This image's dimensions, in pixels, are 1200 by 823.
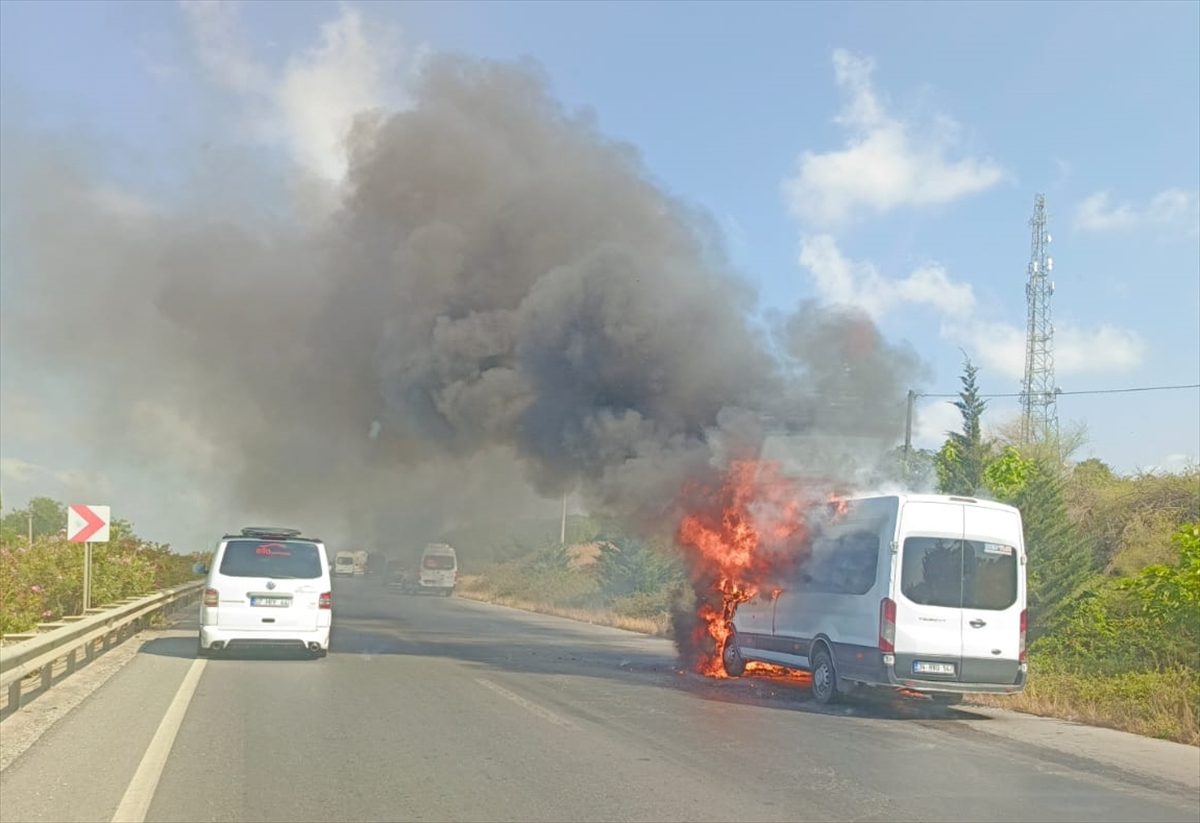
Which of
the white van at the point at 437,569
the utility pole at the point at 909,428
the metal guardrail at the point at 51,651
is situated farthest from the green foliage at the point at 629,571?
the metal guardrail at the point at 51,651

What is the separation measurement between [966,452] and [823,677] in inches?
807

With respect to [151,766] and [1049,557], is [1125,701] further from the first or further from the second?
[1049,557]

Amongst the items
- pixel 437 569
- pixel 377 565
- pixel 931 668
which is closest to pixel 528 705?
pixel 931 668

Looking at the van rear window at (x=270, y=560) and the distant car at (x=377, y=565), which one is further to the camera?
Answer: the distant car at (x=377, y=565)

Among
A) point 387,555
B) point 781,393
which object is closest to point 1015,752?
point 781,393

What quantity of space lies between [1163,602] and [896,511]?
16.8 feet

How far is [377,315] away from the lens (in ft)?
90.3

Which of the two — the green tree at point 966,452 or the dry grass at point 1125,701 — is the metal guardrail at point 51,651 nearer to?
the dry grass at point 1125,701

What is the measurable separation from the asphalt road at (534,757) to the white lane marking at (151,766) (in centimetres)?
3

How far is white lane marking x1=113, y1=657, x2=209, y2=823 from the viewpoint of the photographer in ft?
21.7

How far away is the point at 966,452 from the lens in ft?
104

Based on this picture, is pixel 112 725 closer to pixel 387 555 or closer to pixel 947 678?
pixel 947 678

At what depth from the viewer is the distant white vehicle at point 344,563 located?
71250 millimetres

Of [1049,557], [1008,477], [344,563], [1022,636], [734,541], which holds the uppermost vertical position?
[1008,477]
